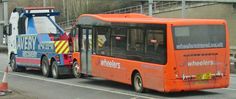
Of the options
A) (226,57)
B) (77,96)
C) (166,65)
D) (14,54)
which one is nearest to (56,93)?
(77,96)

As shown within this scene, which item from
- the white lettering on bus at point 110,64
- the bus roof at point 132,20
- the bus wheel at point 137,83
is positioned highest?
the bus roof at point 132,20

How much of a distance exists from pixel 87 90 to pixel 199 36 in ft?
14.2

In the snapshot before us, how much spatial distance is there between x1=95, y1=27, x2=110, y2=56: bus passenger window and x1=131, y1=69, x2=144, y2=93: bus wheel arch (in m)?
1.75

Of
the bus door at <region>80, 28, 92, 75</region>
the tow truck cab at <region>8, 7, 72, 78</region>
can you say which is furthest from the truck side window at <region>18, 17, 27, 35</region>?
the bus door at <region>80, 28, 92, 75</region>

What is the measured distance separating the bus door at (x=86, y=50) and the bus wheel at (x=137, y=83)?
341cm

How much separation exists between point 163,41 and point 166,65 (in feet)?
2.13

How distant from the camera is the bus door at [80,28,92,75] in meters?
19.8

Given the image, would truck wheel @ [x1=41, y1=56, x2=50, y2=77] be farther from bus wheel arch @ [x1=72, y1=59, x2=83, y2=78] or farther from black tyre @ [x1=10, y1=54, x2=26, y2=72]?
black tyre @ [x1=10, y1=54, x2=26, y2=72]

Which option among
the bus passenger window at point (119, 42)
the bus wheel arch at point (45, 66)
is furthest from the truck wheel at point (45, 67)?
the bus passenger window at point (119, 42)

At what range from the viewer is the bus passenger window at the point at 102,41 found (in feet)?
60.0

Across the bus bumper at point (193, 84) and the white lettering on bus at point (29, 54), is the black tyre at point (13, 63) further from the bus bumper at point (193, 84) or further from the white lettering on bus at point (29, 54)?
the bus bumper at point (193, 84)

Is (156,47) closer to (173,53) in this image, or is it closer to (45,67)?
(173,53)

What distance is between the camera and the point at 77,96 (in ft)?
53.1

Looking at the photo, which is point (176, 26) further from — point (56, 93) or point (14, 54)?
point (14, 54)
